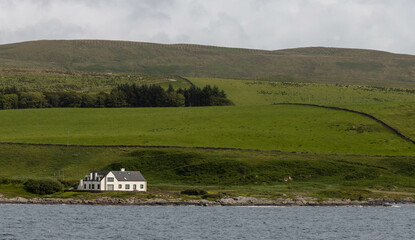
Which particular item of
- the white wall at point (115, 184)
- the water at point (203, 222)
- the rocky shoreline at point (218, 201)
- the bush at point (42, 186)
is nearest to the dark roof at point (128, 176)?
the white wall at point (115, 184)

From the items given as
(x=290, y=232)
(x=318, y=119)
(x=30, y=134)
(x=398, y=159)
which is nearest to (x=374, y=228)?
(x=290, y=232)

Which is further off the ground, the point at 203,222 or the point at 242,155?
the point at 242,155

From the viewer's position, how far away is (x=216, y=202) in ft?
394

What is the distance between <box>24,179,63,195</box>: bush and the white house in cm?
580

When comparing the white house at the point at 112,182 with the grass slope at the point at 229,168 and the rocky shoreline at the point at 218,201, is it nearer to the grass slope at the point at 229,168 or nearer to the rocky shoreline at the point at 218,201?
the grass slope at the point at 229,168

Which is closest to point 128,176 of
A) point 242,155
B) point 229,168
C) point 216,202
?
point 216,202

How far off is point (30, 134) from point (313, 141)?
246ft

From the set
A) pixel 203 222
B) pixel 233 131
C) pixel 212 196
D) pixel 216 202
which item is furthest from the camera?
pixel 233 131

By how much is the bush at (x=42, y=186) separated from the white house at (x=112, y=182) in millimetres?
5805

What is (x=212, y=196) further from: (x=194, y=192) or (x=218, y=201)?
(x=194, y=192)

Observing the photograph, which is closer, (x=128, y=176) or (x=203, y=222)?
(x=203, y=222)

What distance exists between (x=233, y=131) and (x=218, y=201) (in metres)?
55.9

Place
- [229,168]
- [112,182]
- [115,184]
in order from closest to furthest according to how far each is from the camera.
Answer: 1. [112,182]
2. [115,184]
3. [229,168]

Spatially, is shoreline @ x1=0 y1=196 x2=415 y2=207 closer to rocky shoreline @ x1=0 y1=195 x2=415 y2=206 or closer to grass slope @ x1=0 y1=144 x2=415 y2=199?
rocky shoreline @ x1=0 y1=195 x2=415 y2=206
